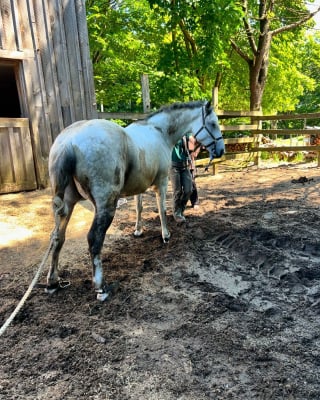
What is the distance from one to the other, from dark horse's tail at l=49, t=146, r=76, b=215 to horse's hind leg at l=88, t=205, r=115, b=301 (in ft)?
1.13

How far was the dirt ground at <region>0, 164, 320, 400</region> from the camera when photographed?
6.71ft

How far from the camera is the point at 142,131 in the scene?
405 centimetres

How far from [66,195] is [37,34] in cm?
483

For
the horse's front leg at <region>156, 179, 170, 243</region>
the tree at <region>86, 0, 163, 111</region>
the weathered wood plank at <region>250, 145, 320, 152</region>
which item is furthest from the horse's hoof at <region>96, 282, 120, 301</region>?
the tree at <region>86, 0, 163, 111</region>

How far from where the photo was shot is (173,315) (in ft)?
9.21

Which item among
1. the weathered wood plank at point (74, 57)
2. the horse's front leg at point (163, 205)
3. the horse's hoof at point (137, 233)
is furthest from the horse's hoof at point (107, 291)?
the weathered wood plank at point (74, 57)

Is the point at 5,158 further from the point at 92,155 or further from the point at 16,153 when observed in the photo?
the point at 92,155

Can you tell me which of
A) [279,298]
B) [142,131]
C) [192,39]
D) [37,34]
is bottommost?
[279,298]

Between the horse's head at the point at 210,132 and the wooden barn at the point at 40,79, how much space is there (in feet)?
11.9

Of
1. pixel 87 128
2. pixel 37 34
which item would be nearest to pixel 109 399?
pixel 87 128

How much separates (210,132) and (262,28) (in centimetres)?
1063

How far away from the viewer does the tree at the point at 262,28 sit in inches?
500

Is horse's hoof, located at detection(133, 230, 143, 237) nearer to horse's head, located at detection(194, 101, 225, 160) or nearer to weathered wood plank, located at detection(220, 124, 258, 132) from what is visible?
horse's head, located at detection(194, 101, 225, 160)

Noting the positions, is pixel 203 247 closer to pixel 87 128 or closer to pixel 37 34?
pixel 87 128
